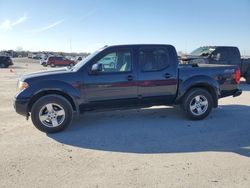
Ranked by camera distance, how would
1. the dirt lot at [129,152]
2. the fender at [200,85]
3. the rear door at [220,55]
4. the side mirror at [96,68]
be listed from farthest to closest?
the rear door at [220,55], the fender at [200,85], the side mirror at [96,68], the dirt lot at [129,152]

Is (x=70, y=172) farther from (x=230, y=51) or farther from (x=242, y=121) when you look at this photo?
(x=230, y=51)

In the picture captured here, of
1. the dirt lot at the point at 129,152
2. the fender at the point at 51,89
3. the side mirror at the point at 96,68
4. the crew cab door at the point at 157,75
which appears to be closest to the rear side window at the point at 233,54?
the dirt lot at the point at 129,152

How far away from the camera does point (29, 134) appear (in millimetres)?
6117

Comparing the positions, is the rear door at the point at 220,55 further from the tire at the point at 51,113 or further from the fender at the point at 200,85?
the tire at the point at 51,113

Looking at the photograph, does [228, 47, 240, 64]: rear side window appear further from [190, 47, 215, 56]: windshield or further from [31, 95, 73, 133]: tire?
[31, 95, 73, 133]: tire

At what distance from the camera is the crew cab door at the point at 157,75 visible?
22.6 feet

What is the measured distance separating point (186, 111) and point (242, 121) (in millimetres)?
1395

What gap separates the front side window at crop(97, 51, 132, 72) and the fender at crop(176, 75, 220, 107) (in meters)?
1.43

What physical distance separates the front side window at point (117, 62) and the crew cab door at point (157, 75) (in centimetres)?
29

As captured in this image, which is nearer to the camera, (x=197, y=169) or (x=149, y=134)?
(x=197, y=169)

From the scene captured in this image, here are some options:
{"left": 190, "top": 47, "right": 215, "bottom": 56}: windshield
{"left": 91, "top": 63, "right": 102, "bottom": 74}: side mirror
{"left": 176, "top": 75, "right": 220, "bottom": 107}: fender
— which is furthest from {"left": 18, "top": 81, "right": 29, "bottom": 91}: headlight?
{"left": 190, "top": 47, "right": 215, "bottom": 56}: windshield

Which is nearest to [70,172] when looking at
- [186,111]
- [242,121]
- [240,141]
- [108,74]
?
[108,74]

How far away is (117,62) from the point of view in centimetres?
671

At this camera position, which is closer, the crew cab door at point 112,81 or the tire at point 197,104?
the crew cab door at point 112,81
